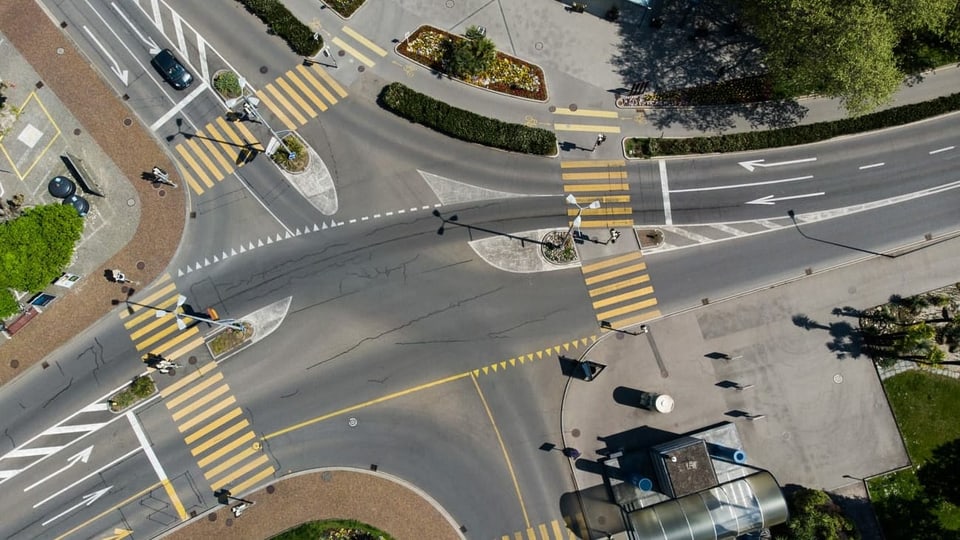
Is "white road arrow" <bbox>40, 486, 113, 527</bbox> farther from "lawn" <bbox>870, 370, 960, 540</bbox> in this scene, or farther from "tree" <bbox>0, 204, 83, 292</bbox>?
"lawn" <bbox>870, 370, 960, 540</bbox>

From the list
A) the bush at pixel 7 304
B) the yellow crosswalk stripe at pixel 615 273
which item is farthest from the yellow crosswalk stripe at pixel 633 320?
the bush at pixel 7 304

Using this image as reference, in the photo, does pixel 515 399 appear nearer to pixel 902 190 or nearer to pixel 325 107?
pixel 325 107

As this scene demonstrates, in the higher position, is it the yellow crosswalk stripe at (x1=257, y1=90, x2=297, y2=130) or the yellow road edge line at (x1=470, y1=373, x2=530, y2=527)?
the yellow crosswalk stripe at (x1=257, y1=90, x2=297, y2=130)

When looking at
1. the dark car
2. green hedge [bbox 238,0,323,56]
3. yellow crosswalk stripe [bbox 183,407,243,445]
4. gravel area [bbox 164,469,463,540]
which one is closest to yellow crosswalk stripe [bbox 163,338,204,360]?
yellow crosswalk stripe [bbox 183,407,243,445]

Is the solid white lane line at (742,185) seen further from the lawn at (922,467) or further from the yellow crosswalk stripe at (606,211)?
the lawn at (922,467)

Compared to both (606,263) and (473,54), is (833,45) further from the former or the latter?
(473,54)

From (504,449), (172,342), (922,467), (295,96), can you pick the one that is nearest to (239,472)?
(172,342)
